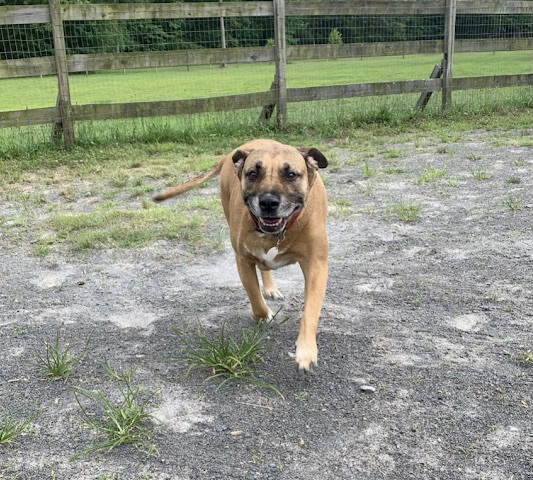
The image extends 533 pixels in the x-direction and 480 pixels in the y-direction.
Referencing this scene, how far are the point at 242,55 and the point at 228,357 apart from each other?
273 inches

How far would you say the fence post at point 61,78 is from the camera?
7602 millimetres

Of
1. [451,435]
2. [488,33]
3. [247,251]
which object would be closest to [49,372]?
[247,251]

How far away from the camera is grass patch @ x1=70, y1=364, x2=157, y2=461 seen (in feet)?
7.79

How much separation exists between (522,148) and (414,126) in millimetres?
2185

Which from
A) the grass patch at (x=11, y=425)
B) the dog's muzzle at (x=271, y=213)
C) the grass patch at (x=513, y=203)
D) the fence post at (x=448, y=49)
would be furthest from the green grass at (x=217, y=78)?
the grass patch at (x=11, y=425)

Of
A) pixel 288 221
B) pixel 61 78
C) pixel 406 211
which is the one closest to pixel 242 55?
pixel 61 78

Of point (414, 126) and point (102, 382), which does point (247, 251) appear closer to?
point (102, 382)

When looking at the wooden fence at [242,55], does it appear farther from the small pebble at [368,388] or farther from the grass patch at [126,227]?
the small pebble at [368,388]

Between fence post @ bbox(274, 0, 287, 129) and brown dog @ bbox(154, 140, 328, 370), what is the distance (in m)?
5.78

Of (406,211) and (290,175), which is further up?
(290,175)

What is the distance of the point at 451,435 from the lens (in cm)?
241

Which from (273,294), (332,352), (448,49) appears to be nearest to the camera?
(332,352)

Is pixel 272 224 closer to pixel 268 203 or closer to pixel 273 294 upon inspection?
pixel 268 203

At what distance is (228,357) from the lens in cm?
291
